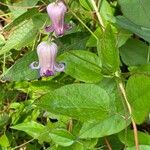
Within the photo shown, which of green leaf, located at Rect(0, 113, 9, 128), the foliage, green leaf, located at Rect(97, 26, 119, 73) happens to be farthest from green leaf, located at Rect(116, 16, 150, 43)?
green leaf, located at Rect(0, 113, 9, 128)

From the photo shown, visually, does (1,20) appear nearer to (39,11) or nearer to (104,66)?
Result: (39,11)

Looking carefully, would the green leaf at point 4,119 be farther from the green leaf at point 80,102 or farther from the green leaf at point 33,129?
the green leaf at point 80,102

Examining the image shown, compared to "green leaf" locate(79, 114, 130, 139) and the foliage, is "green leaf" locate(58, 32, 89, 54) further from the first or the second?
"green leaf" locate(79, 114, 130, 139)

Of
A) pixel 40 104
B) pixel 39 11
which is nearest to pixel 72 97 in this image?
pixel 40 104

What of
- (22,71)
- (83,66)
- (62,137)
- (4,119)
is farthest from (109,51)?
(4,119)

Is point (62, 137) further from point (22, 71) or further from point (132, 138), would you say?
point (22, 71)

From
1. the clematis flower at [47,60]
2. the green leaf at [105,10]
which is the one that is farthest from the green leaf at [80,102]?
the green leaf at [105,10]
